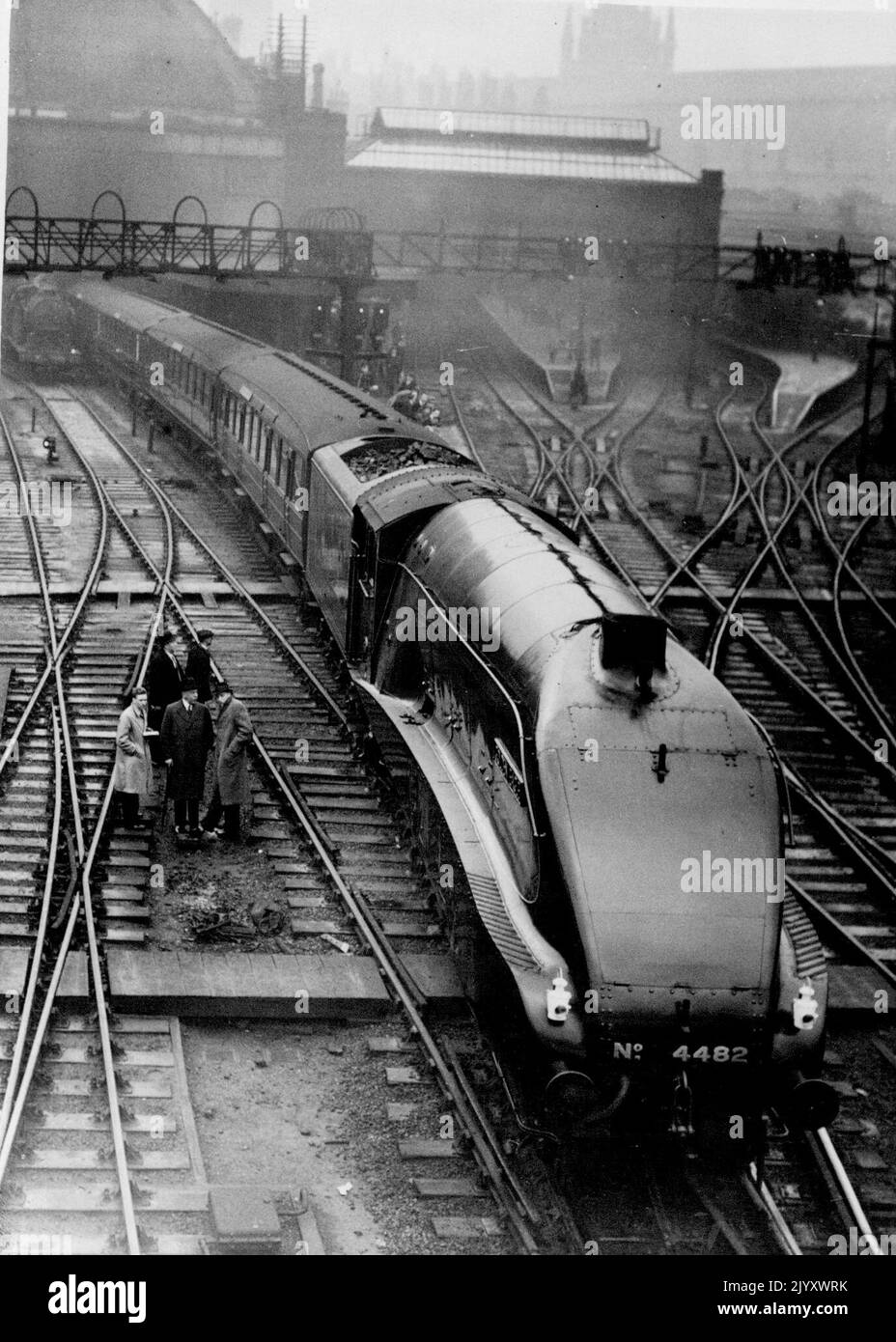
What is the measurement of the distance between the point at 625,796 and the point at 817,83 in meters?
30.8

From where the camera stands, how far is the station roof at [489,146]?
38.7 meters

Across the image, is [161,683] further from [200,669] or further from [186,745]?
[186,745]

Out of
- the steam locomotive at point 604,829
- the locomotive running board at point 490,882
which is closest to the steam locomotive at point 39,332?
the steam locomotive at point 604,829

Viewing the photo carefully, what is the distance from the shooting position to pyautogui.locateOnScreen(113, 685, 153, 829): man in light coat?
1173cm

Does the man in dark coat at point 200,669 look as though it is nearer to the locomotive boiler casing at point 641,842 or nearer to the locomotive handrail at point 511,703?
the locomotive handrail at point 511,703

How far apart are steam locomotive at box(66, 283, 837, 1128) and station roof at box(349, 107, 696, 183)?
2924 cm

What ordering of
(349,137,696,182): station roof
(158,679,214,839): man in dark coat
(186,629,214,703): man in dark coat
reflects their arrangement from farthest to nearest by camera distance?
1. (349,137,696,182): station roof
2. (186,629,214,703): man in dark coat
3. (158,679,214,839): man in dark coat

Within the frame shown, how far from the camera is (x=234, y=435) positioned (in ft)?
76.1

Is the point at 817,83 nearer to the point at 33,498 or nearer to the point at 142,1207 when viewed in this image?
the point at 33,498

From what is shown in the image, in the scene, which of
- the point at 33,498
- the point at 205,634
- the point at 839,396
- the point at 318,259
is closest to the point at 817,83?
the point at 839,396

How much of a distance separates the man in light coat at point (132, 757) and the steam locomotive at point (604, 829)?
77.2 inches

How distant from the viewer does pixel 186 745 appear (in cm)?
1170

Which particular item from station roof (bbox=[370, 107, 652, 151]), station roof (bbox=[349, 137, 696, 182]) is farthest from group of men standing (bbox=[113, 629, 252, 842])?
station roof (bbox=[370, 107, 652, 151])

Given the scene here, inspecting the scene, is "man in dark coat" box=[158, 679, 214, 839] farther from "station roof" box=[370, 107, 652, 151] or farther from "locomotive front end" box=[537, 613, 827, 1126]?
"station roof" box=[370, 107, 652, 151]
